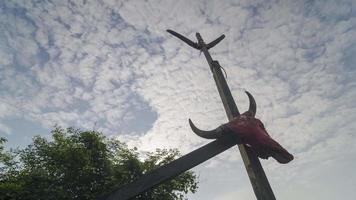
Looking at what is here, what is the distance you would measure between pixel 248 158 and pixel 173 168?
3.75 feet

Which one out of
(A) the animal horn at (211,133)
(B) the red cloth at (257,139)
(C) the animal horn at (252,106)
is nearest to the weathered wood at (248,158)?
(B) the red cloth at (257,139)

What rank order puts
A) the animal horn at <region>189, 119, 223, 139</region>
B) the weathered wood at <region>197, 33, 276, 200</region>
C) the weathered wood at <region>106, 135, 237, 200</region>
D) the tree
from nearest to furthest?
the weathered wood at <region>106, 135, 237, 200</region> → the weathered wood at <region>197, 33, 276, 200</region> → the animal horn at <region>189, 119, 223, 139</region> → the tree

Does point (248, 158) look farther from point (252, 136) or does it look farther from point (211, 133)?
point (211, 133)

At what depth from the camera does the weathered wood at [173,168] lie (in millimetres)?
3467

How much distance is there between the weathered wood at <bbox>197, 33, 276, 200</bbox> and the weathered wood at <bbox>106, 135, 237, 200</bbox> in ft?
1.06

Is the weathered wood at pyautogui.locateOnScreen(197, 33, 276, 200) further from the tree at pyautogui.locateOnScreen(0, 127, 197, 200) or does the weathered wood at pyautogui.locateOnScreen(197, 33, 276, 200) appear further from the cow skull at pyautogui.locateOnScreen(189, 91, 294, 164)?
the tree at pyautogui.locateOnScreen(0, 127, 197, 200)

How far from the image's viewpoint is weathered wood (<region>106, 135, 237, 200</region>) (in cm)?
347

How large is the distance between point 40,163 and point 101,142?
216 inches

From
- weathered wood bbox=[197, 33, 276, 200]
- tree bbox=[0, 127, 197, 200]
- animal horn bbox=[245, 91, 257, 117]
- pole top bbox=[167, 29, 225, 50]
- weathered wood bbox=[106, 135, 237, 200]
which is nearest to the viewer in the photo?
weathered wood bbox=[106, 135, 237, 200]

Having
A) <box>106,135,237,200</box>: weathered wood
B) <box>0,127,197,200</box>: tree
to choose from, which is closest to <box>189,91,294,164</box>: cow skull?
<box>106,135,237,200</box>: weathered wood

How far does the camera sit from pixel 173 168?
11.9 feet

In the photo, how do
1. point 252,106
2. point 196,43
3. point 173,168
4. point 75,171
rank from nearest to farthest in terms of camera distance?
point 173,168 → point 252,106 → point 196,43 → point 75,171

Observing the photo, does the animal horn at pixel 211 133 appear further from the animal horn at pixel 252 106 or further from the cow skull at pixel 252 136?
the animal horn at pixel 252 106

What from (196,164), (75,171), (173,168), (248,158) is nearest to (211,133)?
(196,164)
